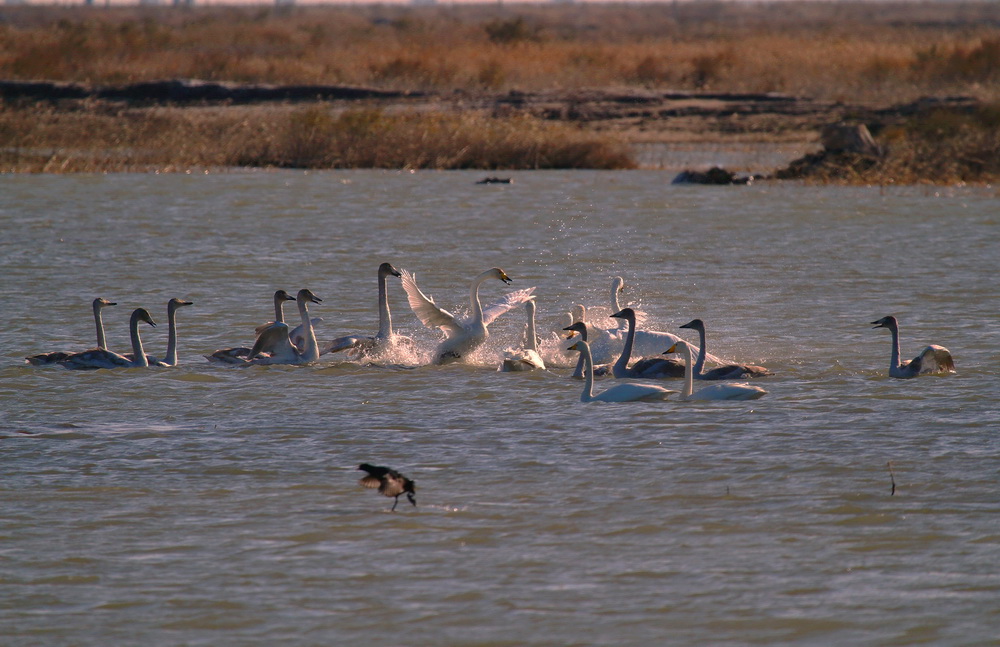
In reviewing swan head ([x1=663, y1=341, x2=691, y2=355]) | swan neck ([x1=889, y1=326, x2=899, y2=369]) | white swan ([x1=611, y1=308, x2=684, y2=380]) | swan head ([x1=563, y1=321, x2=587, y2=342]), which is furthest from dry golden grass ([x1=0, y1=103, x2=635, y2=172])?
swan neck ([x1=889, y1=326, x2=899, y2=369])

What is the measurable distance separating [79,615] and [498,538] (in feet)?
6.00

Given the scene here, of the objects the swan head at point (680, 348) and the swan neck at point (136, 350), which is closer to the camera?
the swan head at point (680, 348)

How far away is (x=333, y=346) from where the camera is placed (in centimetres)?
1089

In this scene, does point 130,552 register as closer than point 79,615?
No

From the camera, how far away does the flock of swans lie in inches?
370

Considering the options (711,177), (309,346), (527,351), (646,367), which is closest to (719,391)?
(646,367)

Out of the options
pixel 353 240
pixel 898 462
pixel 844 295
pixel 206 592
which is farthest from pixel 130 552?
pixel 353 240

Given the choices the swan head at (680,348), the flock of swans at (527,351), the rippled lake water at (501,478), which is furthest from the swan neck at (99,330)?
the swan head at (680,348)

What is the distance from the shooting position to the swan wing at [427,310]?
10570 mm

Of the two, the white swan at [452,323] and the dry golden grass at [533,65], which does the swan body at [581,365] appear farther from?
the dry golden grass at [533,65]

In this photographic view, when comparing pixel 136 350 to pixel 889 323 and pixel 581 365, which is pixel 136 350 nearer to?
pixel 581 365

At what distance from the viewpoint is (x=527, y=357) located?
10.6m

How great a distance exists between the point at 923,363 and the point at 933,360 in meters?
0.08

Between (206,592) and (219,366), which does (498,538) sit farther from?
(219,366)
